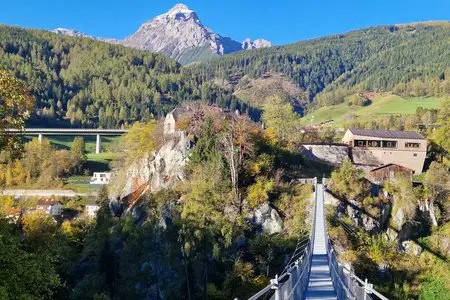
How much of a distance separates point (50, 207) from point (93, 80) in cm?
11707

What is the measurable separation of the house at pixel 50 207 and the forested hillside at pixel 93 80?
239 ft

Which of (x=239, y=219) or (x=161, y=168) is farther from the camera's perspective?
(x=161, y=168)

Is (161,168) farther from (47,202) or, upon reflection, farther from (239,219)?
(47,202)

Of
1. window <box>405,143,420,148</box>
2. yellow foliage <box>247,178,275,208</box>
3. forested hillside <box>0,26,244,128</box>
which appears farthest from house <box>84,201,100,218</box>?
forested hillside <box>0,26,244,128</box>

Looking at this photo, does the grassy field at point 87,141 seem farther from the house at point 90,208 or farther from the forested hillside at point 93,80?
the house at point 90,208

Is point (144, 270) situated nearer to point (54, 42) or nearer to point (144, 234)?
Result: point (144, 234)

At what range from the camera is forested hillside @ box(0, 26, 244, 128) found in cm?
13875

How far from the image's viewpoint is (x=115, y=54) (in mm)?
181375

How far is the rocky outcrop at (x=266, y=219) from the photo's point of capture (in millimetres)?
29641

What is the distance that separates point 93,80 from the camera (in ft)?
534

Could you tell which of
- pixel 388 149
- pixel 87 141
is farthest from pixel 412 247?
pixel 87 141

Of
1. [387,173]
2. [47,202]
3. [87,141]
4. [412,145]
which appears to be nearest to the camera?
[387,173]

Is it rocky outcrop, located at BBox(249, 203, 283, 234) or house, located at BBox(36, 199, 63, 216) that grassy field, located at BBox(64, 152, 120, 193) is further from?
rocky outcrop, located at BBox(249, 203, 283, 234)

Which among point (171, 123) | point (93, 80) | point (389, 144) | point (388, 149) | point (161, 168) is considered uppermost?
point (93, 80)
